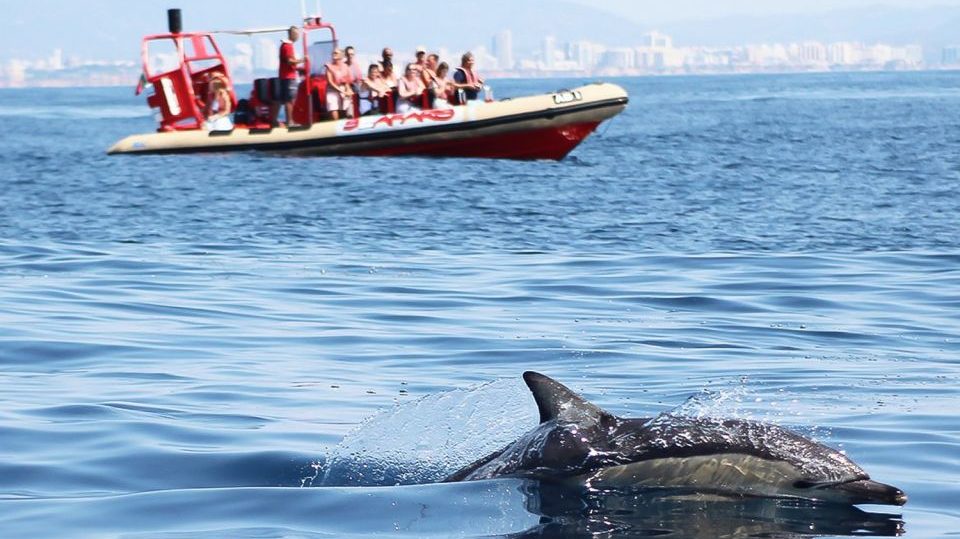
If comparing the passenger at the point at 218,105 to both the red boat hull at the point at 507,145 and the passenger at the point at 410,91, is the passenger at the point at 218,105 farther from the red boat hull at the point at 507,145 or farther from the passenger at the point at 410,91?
the passenger at the point at 410,91

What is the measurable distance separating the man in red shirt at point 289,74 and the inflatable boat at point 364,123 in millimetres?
147

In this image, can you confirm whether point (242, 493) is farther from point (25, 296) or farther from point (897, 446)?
point (25, 296)

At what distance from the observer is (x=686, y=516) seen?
566 cm

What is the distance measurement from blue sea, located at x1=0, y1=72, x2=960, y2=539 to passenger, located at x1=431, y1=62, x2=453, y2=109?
10.2 ft

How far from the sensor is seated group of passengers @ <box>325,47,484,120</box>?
85.0 ft

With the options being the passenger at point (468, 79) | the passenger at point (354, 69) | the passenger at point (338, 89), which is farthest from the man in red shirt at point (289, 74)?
the passenger at point (468, 79)

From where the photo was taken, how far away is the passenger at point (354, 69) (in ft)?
86.1

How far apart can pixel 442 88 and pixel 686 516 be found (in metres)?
21.2

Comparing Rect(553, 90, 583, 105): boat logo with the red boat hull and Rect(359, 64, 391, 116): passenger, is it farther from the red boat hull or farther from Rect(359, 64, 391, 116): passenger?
Rect(359, 64, 391, 116): passenger

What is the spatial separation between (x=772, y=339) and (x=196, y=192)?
1341cm

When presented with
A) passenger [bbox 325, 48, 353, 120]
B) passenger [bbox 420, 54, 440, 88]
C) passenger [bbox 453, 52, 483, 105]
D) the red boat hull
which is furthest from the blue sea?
passenger [bbox 453, 52, 483, 105]

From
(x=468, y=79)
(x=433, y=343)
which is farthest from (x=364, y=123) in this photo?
(x=433, y=343)

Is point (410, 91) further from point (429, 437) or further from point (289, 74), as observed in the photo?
point (429, 437)

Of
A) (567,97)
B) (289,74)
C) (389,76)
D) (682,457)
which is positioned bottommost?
(682,457)
